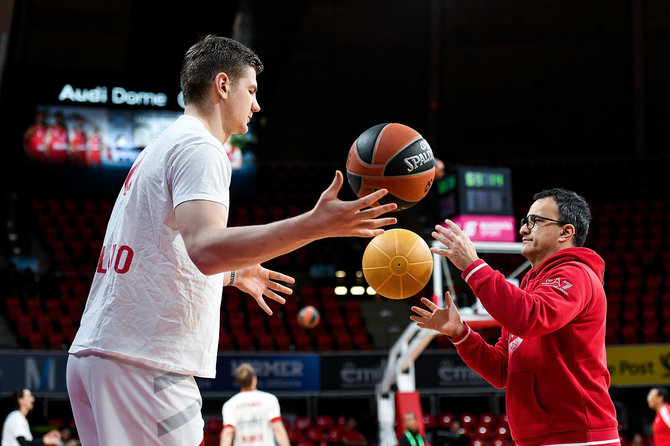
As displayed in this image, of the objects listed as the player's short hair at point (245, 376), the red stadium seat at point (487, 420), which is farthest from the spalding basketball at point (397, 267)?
the red stadium seat at point (487, 420)

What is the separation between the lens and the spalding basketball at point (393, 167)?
341 centimetres

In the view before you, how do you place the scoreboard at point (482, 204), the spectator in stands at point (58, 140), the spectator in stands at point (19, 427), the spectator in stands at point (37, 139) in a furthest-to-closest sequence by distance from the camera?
the spectator in stands at point (58, 140), the spectator in stands at point (37, 139), the scoreboard at point (482, 204), the spectator in stands at point (19, 427)

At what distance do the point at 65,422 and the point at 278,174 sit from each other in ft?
31.5

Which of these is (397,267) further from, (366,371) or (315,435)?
(366,371)

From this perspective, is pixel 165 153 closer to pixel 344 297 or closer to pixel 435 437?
pixel 435 437

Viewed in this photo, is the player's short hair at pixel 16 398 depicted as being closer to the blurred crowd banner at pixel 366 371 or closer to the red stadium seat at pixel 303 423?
the blurred crowd banner at pixel 366 371

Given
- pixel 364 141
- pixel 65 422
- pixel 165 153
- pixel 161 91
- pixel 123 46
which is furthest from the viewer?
pixel 123 46

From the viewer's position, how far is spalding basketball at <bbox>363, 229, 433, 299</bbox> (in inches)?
153

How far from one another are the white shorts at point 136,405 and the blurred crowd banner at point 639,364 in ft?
46.2

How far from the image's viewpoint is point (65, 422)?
15047 millimetres

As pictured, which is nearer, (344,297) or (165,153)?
(165,153)

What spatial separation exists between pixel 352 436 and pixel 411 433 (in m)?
4.52

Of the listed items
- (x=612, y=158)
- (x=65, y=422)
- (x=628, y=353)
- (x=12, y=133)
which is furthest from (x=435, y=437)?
(x=612, y=158)

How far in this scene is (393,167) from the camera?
11.3ft
